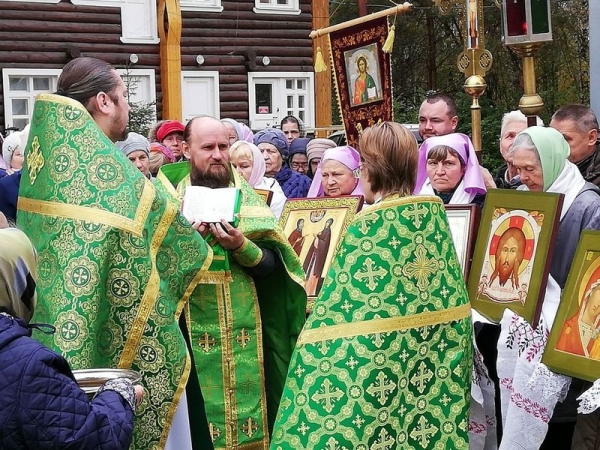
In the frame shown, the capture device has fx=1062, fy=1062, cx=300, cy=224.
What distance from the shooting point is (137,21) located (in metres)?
18.7

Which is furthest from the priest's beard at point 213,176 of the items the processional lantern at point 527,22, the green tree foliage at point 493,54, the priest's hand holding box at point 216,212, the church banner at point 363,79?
the green tree foliage at point 493,54

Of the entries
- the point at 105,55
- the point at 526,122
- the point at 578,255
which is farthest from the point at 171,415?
the point at 105,55

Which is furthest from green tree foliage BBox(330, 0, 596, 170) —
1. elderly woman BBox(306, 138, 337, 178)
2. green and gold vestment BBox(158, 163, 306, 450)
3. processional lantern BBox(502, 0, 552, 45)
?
green and gold vestment BBox(158, 163, 306, 450)

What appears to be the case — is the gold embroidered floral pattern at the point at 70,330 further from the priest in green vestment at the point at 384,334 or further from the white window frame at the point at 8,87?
the white window frame at the point at 8,87

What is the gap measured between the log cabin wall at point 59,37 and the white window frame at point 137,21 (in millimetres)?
81

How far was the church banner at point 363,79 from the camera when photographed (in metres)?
7.39

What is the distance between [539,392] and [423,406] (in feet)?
2.25

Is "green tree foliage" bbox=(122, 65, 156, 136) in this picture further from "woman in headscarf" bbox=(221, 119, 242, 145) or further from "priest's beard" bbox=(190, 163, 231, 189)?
"priest's beard" bbox=(190, 163, 231, 189)

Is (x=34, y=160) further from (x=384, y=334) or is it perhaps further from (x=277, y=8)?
(x=277, y=8)

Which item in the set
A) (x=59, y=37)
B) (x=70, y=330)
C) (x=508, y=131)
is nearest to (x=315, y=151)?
(x=508, y=131)

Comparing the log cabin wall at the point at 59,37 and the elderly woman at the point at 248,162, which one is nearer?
the elderly woman at the point at 248,162

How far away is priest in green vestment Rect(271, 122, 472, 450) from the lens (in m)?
3.67

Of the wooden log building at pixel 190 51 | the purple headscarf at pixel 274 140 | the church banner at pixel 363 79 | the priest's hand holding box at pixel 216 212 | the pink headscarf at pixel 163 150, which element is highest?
the wooden log building at pixel 190 51

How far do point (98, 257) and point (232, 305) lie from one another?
1270 millimetres
